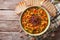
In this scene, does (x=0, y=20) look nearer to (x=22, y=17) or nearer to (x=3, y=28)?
(x=3, y=28)

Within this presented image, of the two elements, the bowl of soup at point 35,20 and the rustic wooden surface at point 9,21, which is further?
the rustic wooden surface at point 9,21

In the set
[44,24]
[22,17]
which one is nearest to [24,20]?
[22,17]

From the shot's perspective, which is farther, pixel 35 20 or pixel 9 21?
pixel 9 21

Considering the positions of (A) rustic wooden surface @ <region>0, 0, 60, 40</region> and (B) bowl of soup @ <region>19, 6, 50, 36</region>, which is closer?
(B) bowl of soup @ <region>19, 6, 50, 36</region>
